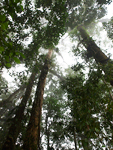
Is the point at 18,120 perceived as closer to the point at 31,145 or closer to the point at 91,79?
the point at 31,145

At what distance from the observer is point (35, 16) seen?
486cm

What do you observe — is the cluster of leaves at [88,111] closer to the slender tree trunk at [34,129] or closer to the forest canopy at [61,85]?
the forest canopy at [61,85]

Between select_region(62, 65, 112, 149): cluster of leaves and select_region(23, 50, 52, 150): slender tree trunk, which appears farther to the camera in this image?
select_region(23, 50, 52, 150): slender tree trunk

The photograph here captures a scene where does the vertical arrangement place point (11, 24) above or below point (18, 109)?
above

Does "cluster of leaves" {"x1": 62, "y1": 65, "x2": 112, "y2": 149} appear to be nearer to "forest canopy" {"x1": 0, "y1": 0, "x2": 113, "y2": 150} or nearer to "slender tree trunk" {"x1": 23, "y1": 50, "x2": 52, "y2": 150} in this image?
"forest canopy" {"x1": 0, "y1": 0, "x2": 113, "y2": 150}

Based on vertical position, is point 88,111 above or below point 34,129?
below

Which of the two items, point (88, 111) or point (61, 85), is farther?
point (61, 85)

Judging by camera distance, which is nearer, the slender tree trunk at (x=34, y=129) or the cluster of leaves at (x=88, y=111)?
the cluster of leaves at (x=88, y=111)

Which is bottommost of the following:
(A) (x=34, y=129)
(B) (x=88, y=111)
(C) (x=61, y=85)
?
(B) (x=88, y=111)

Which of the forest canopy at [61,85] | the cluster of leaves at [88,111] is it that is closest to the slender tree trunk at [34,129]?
the forest canopy at [61,85]

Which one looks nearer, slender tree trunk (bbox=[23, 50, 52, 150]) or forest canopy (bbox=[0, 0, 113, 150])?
forest canopy (bbox=[0, 0, 113, 150])

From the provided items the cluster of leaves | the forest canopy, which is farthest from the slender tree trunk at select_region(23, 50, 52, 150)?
the cluster of leaves

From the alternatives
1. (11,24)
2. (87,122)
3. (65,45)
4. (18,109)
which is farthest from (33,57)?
(65,45)

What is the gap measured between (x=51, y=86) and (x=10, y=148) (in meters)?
12.3
